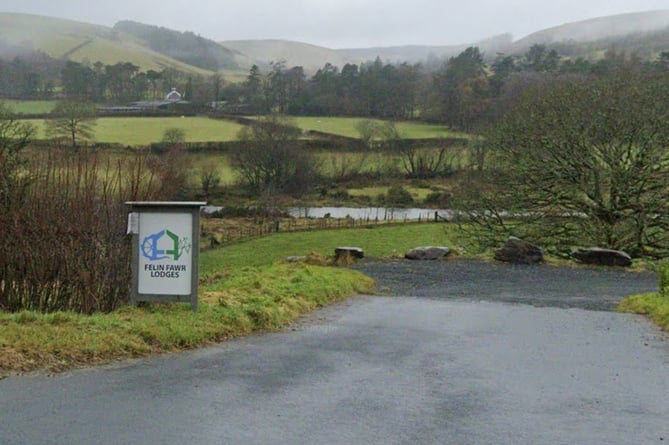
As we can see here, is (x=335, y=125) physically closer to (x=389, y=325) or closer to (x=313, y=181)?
(x=313, y=181)

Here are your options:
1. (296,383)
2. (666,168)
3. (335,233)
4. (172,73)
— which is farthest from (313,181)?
(172,73)

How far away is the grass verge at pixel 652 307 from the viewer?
43.3 ft

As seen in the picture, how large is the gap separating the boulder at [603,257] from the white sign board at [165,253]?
21484 millimetres

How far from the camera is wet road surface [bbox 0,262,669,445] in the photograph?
6109mm

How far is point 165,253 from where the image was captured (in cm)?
1054

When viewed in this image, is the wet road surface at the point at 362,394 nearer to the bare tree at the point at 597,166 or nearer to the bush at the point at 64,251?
the bush at the point at 64,251

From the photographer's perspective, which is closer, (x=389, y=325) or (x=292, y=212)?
(x=389, y=325)

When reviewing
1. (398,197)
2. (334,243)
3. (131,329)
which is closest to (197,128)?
(398,197)

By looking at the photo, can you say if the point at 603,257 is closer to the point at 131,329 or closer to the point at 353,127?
the point at 131,329

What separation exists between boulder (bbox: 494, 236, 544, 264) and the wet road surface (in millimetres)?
17439

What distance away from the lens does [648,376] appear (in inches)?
340

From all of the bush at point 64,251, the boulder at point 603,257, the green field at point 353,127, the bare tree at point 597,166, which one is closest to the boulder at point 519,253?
the boulder at point 603,257

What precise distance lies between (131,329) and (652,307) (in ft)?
33.5

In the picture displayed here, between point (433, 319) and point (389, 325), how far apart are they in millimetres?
1251
